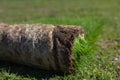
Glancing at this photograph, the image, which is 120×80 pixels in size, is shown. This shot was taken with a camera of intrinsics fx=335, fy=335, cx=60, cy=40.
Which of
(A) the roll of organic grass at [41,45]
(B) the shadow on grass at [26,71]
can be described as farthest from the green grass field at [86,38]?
(A) the roll of organic grass at [41,45]

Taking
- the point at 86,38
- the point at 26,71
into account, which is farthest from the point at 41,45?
the point at 86,38

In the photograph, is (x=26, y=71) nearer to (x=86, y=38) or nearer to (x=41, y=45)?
(x=41, y=45)

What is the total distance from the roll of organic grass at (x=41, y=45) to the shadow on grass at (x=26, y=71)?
12cm

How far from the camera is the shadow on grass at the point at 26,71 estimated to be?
5629mm

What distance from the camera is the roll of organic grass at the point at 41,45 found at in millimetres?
5363

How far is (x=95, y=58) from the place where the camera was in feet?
21.0

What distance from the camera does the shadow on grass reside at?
563 centimetres

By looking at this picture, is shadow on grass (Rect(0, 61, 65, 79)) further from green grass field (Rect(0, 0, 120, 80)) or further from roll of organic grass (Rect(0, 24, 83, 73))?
roll of organic grass (Rect(0, 24, 83, 73))

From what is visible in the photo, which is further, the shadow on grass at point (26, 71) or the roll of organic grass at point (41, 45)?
the shadow on grass at point (26, 71)

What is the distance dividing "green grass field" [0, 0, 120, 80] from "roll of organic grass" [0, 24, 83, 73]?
0.18 meters

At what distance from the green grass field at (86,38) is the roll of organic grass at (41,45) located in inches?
6.9

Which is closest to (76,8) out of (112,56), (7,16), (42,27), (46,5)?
(46,5)

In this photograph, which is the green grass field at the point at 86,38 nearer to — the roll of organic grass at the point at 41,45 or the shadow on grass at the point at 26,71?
the shadow on grass at the point at 26,71

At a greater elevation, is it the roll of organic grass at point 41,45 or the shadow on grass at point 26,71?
the roll of organic grass at point 41,45
